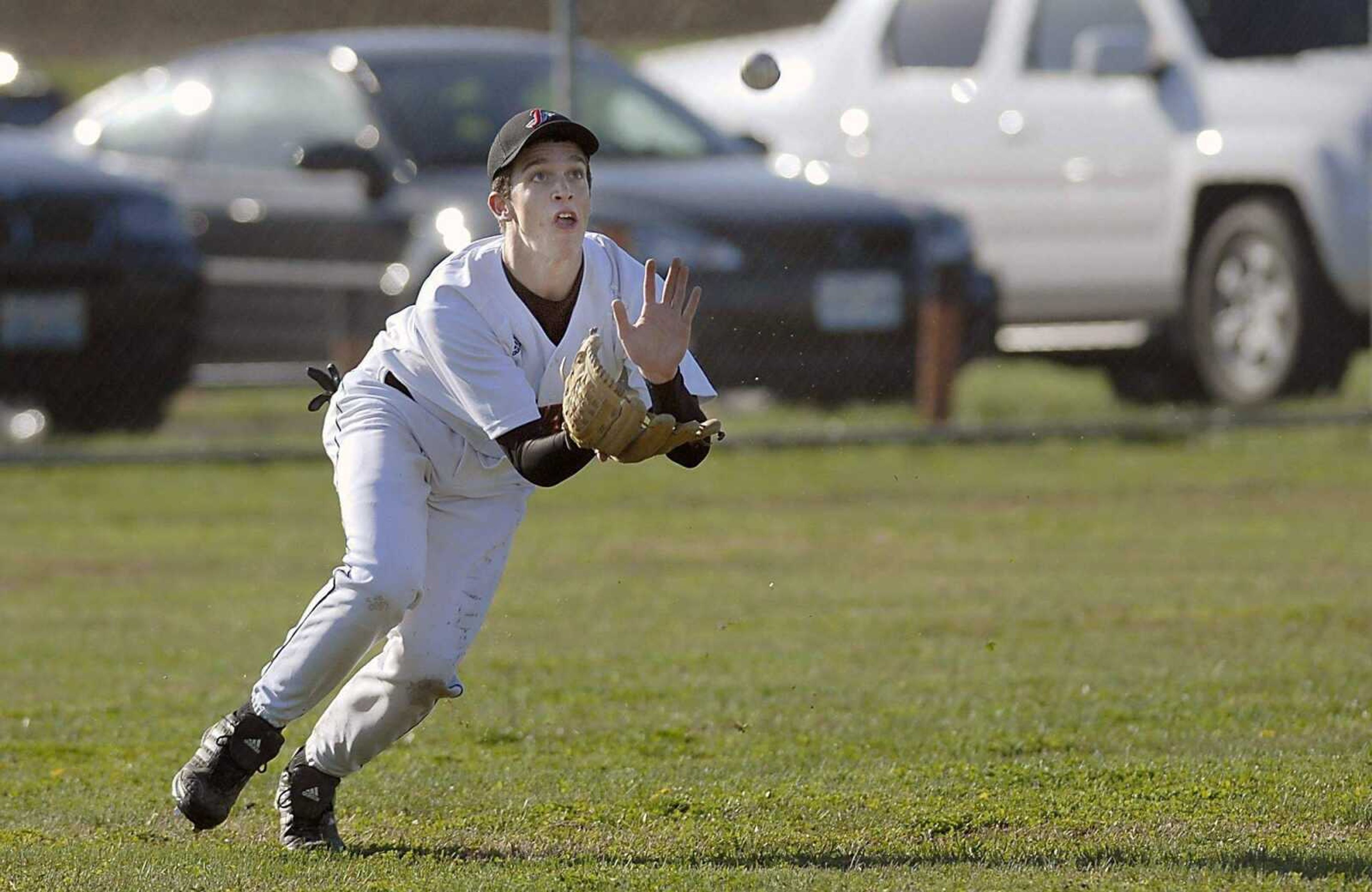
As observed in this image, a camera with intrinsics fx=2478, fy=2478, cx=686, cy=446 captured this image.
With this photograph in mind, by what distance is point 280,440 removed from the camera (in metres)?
12.1

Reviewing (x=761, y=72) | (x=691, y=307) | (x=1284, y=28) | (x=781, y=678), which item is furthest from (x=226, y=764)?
(x=1284, y=28)

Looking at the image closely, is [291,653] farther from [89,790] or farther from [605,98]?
[605,98]

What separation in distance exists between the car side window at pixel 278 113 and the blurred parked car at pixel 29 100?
677cm

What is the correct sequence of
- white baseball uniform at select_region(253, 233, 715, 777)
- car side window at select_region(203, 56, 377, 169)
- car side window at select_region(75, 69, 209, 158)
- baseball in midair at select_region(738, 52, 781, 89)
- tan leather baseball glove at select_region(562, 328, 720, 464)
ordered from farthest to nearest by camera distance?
car side window at select_region(75, 69, 209, 158), car side window at select_region(203, 56, 377, 169), baseball in midair at select_region(738, 52, 781, 89), white baseball uniform at select_region(253, 233, 715, 777), tan leather baseball glove at select_region(562, 328, 720, 464)

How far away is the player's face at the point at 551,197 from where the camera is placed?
4926 millimetres

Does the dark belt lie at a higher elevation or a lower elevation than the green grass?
higher

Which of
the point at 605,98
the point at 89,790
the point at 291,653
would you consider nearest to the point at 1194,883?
the point at 291,653

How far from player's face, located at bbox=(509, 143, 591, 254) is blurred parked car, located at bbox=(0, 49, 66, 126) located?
1401cm

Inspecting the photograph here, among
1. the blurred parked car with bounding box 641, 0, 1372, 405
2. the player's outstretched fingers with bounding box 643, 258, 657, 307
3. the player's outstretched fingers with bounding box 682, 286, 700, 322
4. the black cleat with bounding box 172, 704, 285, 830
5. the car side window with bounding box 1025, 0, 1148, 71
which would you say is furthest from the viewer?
the car side window with bounding box 1025, 0, 1148, 71

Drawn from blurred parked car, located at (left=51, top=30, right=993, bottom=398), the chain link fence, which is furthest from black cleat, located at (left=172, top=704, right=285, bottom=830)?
blurred parked car, located at (left=51, top=30, right=993, bottom=398)

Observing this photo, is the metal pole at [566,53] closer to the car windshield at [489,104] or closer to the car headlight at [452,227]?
the car windshield at [489,104]

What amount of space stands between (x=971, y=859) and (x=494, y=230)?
6.48 meters

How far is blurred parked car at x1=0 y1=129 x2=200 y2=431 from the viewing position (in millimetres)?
11023

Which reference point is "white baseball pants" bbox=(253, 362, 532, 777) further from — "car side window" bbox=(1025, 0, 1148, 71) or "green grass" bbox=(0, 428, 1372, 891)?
"car side window" bbox=(1025, 0, 1148, 71)
